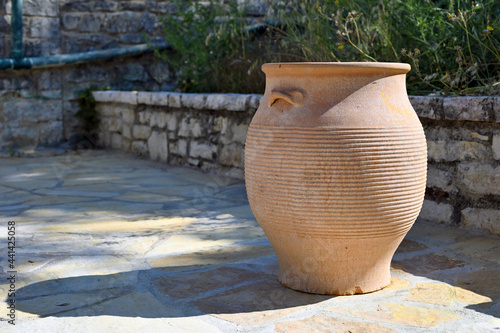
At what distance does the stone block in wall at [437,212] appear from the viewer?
3.44 m

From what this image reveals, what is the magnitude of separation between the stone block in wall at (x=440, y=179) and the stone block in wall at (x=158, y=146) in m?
3.25

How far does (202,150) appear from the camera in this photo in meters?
5.57

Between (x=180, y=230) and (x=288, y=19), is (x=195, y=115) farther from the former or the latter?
(x=180, y=230)

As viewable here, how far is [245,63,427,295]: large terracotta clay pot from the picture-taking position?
7.16 feet

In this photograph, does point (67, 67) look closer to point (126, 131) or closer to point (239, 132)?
point (126, 131)

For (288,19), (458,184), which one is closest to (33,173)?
(288,19)

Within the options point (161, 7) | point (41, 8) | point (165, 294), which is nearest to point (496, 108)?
point (165, 294)

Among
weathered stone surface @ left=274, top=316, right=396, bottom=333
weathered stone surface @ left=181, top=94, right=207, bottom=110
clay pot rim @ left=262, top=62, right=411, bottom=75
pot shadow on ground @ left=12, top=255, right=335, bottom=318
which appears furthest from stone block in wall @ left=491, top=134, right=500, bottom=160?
weathered stone surface @ left=181, top=94, right=207, bottom=110

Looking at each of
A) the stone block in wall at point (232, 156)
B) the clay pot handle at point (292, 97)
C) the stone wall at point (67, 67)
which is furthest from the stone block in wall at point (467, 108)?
the stone wall at point (67, 67)

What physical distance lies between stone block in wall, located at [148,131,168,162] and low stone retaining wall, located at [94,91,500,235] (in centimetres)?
1

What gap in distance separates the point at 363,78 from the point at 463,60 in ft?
6.17

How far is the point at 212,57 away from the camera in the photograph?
6.20m

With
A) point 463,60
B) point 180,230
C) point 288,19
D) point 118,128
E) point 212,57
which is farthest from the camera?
point 118,128

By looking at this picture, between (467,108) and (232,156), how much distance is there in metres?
2.38
